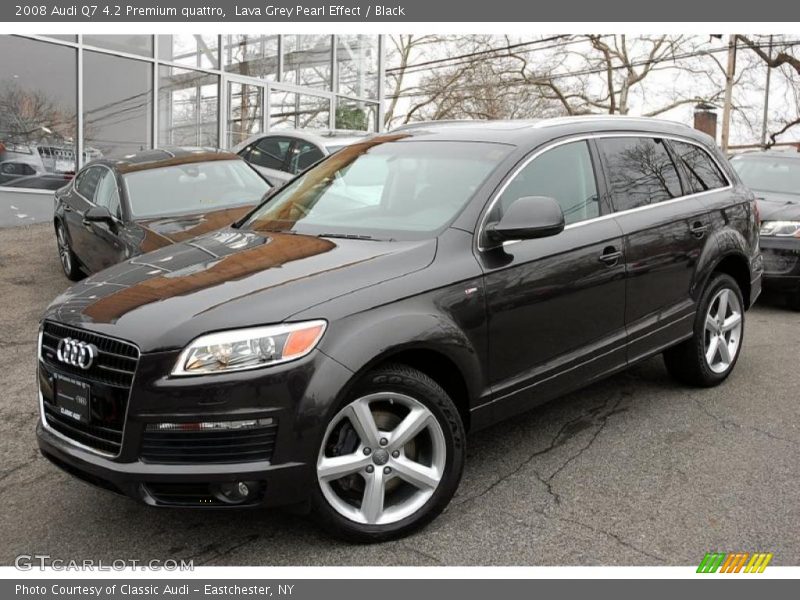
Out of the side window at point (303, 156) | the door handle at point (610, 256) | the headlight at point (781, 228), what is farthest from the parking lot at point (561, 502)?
the side window at point (303, 156)

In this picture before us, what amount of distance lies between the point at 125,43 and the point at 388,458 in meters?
13.2

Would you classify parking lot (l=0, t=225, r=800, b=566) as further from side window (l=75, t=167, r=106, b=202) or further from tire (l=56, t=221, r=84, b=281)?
tire (l=56, t=221, r=84, b=281)

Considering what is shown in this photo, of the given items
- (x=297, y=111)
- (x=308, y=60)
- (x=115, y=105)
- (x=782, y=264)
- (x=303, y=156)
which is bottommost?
(x=782, y=264)

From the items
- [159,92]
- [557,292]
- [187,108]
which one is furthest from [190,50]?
[557,292]

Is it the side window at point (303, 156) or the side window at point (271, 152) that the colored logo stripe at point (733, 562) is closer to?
the side window at point (303, 156)

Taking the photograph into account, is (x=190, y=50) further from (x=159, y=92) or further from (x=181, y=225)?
(x=181, y=225)

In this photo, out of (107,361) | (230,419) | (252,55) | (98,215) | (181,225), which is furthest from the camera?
(252,55)

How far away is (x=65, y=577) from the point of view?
319 centimetres

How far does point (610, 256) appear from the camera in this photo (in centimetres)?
441

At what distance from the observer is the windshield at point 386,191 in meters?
4.00

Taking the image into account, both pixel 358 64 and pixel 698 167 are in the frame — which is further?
pixel 358 64

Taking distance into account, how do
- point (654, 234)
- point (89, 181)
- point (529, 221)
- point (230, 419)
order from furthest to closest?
1. point (89, 181)
2. point (654, 234)
3. point (529, 221)
4. point (230, 419)

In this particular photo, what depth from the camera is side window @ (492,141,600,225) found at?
4.14 meters

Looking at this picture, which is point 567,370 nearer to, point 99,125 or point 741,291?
point 741,291
